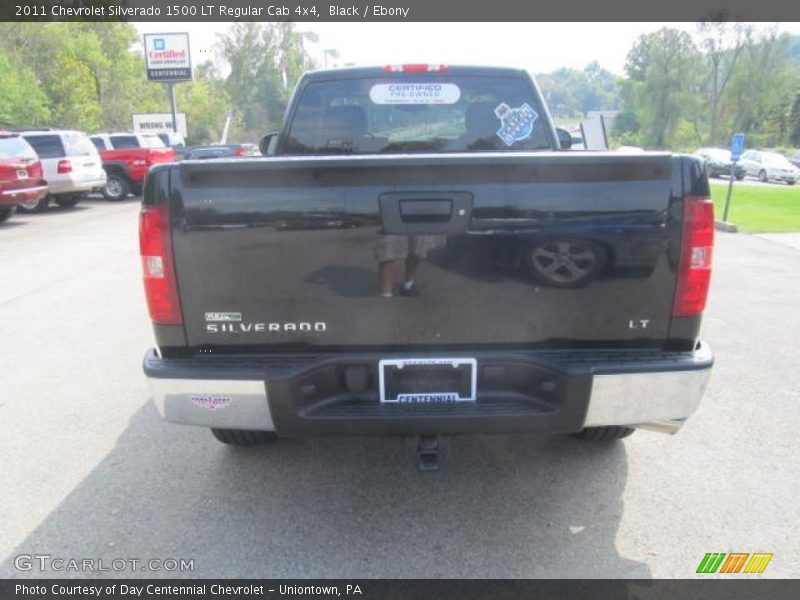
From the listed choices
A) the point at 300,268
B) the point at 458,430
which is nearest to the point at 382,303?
the point at 300,268

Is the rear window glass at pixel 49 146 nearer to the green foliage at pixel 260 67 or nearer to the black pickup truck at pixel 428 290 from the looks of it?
the black pickup truck at pixel 428 290

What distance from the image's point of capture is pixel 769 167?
32531 millimetres

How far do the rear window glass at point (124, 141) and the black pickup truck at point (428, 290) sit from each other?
62.1 ft

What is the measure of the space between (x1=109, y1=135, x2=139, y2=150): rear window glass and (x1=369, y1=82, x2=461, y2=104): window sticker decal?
56.9 feet

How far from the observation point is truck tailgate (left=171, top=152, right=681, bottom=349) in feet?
7.82

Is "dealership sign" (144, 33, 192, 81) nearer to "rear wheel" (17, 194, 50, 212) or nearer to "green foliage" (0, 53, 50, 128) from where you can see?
"green foliage" (0, 53, 50, 128)

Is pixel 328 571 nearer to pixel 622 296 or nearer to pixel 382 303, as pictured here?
pixel 382 303

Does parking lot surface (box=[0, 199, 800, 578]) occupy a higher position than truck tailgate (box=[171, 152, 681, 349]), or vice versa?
truck tailgate (box=[171, 152, 681, 349])

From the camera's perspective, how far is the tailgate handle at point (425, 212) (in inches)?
94.8

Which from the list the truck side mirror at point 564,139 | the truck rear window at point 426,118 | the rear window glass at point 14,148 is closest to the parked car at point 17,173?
the rear window glass at point 14,148

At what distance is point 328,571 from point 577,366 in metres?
1.29

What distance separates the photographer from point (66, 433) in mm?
3865

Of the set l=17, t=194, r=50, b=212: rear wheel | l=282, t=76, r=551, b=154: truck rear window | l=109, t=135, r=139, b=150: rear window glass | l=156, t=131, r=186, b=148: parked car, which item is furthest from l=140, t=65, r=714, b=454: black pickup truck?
l=156, t=131, r=186, b=148: parked car

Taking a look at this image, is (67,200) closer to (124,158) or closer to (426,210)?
(124,158)
